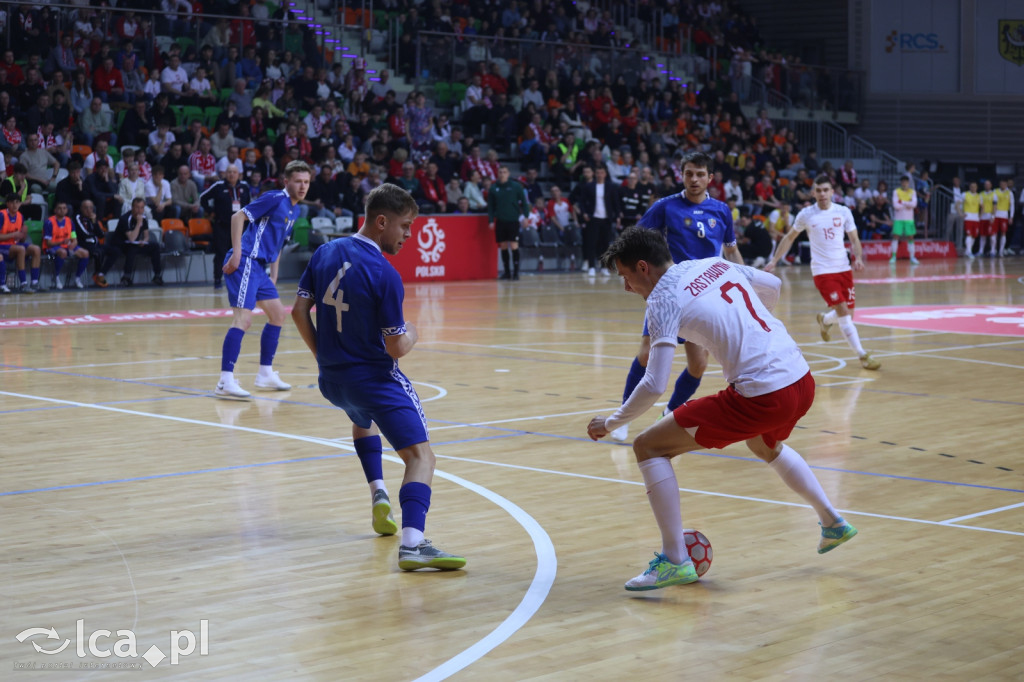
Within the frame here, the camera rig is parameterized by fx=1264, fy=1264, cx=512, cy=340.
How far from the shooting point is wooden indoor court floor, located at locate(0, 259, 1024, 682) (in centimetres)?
450

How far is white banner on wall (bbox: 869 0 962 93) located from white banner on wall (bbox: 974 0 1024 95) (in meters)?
0.45

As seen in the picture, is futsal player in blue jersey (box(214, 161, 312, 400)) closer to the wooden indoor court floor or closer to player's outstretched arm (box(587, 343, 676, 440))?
the wooden indoor court floor

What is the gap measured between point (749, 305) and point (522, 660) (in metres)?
1.87

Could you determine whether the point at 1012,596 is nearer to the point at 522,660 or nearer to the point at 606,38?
the point at 522,660

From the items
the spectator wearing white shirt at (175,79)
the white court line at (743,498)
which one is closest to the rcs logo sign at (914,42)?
the spectator wearing white shirt at (175,79)

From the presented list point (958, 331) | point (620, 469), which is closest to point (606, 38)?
point (958, 331)

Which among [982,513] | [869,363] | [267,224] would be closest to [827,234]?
[869,363]

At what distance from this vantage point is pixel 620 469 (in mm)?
7914

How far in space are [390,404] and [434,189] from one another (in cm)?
1985

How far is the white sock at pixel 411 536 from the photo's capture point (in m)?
5.59

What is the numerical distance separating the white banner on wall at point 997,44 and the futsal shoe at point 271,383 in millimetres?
35130

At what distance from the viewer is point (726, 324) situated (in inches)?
207

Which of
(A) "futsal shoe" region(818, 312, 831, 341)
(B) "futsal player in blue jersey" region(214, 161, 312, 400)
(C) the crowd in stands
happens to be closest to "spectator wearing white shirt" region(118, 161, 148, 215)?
(C) the crowd in stands

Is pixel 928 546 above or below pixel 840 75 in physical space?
below
